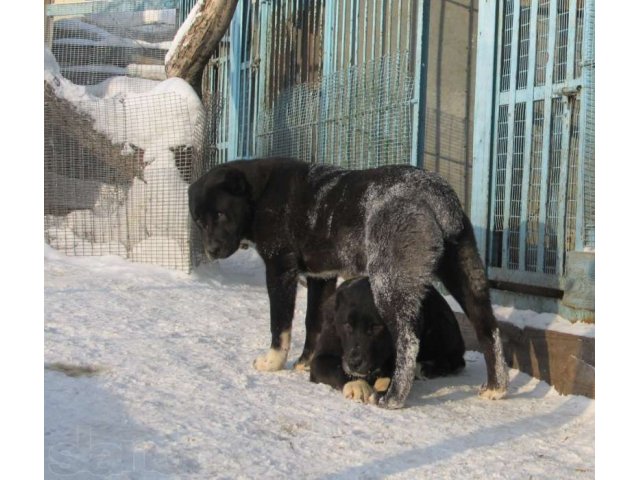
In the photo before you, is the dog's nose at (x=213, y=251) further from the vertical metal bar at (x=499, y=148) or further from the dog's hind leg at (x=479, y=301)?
the vertical metal bar at (x=499, y=148)

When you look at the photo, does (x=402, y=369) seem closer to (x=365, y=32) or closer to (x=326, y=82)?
(x=365, y=32)

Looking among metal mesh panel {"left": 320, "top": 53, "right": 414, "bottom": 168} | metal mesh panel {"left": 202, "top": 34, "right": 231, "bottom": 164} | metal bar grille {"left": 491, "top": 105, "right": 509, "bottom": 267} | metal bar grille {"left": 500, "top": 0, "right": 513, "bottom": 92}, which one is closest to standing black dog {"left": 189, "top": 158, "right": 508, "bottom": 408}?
metal bar grille {"left": 491, "top": 105, "right": 509, "bottom": 267}

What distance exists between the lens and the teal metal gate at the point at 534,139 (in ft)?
17.3

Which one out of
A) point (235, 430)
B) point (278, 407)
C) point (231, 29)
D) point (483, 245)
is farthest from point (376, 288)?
point (231, 29)

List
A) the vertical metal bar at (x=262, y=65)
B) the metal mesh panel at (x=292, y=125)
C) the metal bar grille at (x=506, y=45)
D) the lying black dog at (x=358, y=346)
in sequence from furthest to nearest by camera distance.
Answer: the vertical metal bar at (x=262, y=65) < the metal mesh panel at (x=292, y=125) < the metal bar grille at (x=506, y=45) < the lying black dog at (x=358, y=346)

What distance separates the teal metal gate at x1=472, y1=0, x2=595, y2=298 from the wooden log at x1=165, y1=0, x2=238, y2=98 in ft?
11.7

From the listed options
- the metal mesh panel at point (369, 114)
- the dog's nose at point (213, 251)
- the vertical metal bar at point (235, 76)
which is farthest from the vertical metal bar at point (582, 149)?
the vertical metal bar at point (235, 76)

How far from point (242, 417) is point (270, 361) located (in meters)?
1.06

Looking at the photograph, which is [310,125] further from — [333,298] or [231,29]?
[333,298]

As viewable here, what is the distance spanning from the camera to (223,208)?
5.07m

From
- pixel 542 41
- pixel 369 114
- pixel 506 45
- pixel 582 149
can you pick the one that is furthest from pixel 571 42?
pixel 369 114

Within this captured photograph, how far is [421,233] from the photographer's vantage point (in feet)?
13.7

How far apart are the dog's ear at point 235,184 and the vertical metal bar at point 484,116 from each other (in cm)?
205

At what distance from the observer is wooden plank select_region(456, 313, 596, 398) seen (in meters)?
4.50
